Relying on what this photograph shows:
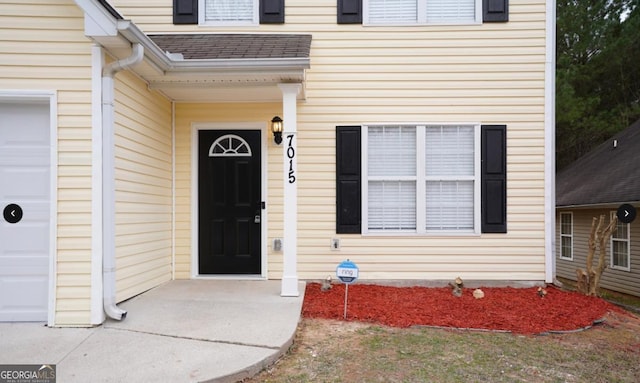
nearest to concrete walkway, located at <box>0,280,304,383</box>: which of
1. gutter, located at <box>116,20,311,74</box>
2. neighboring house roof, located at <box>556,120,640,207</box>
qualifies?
gutter, located at <box>116,20,311,74</box>

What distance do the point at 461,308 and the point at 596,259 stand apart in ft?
27.6

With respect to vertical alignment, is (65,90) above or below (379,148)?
above

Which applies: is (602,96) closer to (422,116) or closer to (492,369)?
(422,116)

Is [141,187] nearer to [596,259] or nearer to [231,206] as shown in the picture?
[231,206]

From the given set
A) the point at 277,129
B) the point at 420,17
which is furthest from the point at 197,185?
the point at 420,17

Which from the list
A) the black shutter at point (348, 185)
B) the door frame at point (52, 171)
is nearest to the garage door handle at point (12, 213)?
the door frame at point (52, 171)

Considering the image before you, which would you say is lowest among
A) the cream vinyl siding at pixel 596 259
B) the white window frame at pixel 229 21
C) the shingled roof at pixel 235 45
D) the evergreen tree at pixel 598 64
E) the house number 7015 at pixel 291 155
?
the cream vinyl siding at pixel 596 259

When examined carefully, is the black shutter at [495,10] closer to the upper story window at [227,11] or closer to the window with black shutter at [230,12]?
the window with black shutter at [230,12]

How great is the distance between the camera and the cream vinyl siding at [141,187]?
4.42 m

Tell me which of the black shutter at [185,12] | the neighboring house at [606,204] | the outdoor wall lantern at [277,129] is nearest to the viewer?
the outdoor wall lantern at [277,129]

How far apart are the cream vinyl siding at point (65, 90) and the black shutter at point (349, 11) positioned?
3.37 meters

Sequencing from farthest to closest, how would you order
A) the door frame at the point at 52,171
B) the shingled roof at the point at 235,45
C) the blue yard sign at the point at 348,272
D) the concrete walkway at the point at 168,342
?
the shingled roof at the point at 235,45 → the blue yard sign at the point at 348,272 → the door frame at the point at 52,171 → the concrete walkway at the point at 168,342

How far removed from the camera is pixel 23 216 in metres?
3.92

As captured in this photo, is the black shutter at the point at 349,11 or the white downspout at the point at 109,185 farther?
the black shutter at the point at 349,11
